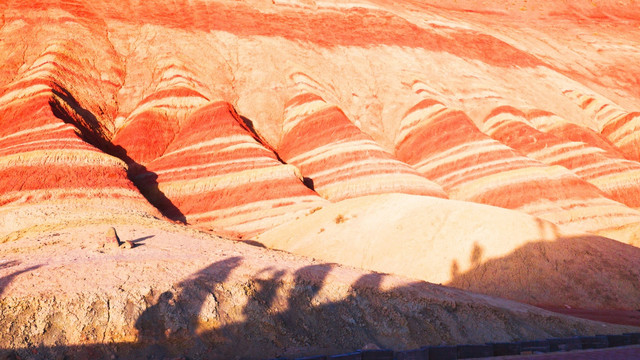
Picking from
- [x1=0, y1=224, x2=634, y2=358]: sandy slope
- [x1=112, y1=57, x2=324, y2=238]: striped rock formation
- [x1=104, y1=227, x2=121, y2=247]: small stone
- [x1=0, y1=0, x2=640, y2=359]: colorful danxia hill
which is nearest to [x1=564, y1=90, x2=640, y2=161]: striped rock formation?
[x1=0, y1=0, x2=640, y2=359]: colorful danxia hill

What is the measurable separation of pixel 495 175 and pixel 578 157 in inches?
445

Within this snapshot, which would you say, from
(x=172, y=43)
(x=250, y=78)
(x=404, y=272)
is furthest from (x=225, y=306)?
(x=172, y=43)

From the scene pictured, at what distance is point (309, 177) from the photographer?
40.7m

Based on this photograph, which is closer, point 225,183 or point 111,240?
point 111,240

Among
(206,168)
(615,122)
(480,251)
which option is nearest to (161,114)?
(206,168)

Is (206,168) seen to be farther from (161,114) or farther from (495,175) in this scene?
(495,175)

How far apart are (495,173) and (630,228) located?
40.1 ft

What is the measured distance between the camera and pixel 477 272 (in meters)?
20.0

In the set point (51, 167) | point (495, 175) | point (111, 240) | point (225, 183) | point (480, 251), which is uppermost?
point (111, 240)

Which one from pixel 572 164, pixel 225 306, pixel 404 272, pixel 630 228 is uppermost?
pixel 225 306

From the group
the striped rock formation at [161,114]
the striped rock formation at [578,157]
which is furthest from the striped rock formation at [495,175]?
the striped rock formation at [161,114]

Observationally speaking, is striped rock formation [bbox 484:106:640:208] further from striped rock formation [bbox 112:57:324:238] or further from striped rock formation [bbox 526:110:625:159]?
striped rock formation [bbox 112:57:324:238]

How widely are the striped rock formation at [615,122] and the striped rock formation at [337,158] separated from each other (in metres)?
27.7

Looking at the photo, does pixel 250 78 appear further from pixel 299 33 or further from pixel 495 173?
pixel 495 173
